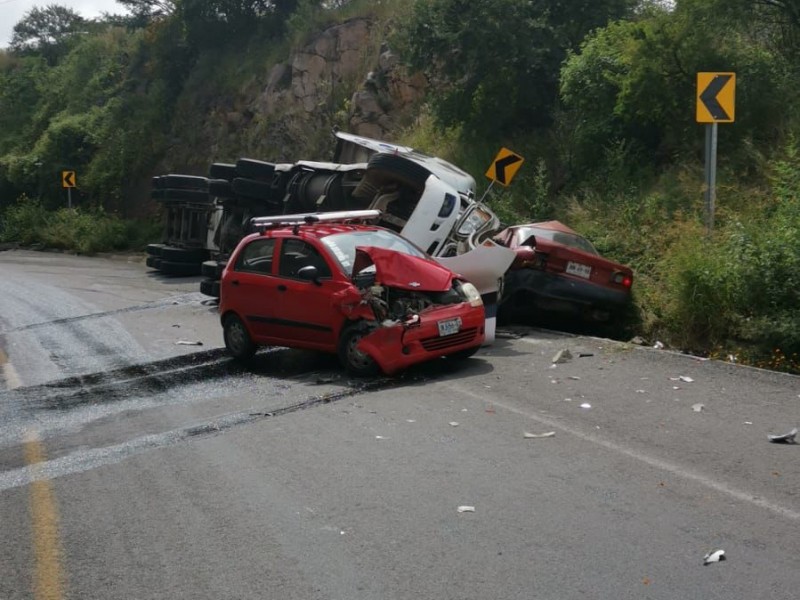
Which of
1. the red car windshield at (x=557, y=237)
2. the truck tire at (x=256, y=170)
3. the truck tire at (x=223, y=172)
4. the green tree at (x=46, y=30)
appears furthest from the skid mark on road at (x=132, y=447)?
the green tree at (x=46, y=30)

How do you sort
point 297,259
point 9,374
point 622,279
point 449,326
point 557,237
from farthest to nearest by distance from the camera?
point 557,237 → point 622,279 → point 9,374 → point 297,259 → point 449,326

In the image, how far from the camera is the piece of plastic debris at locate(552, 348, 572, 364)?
11.5m

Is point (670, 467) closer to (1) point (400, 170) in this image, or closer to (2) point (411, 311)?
(2) point (411, 311)

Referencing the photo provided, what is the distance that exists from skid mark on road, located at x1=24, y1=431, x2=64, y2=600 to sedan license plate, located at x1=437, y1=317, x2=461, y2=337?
14.1ft

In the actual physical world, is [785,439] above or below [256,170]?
below

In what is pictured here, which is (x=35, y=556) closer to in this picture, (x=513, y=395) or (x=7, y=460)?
(x=7, y=460)

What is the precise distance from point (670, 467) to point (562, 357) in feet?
14.9

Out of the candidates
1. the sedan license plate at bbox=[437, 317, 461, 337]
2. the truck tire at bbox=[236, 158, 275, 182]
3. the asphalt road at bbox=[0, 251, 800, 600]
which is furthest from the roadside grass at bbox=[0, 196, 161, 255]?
the sedan license plate at bbox=[437, 317, 461, 337]

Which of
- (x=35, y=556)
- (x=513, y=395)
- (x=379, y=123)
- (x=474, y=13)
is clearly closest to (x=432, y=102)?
(x=474, y=13)

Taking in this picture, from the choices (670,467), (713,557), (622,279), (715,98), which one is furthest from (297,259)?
(713,557)

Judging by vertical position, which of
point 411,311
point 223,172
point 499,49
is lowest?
point 411,311

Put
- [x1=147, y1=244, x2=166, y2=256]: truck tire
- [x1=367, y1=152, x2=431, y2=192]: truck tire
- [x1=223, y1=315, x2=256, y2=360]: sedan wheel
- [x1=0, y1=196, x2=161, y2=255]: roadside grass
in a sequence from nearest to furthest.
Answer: [x1=223, y1=315, x2=256, y2=360]: sedan wheel → [x1=367, y1=152, x2=431, y2=192]: truck tire → [x1=147, y1=244, x2=166, y2=256]: truck tire → [x1=0, y1=196, x2=161, y2=255]: roadside grass

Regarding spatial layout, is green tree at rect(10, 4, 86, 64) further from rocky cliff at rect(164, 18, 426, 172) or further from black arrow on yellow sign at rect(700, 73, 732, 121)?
black arrow on yellow sign at rect(700, 73, 732, 121)

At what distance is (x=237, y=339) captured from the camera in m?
12.7
